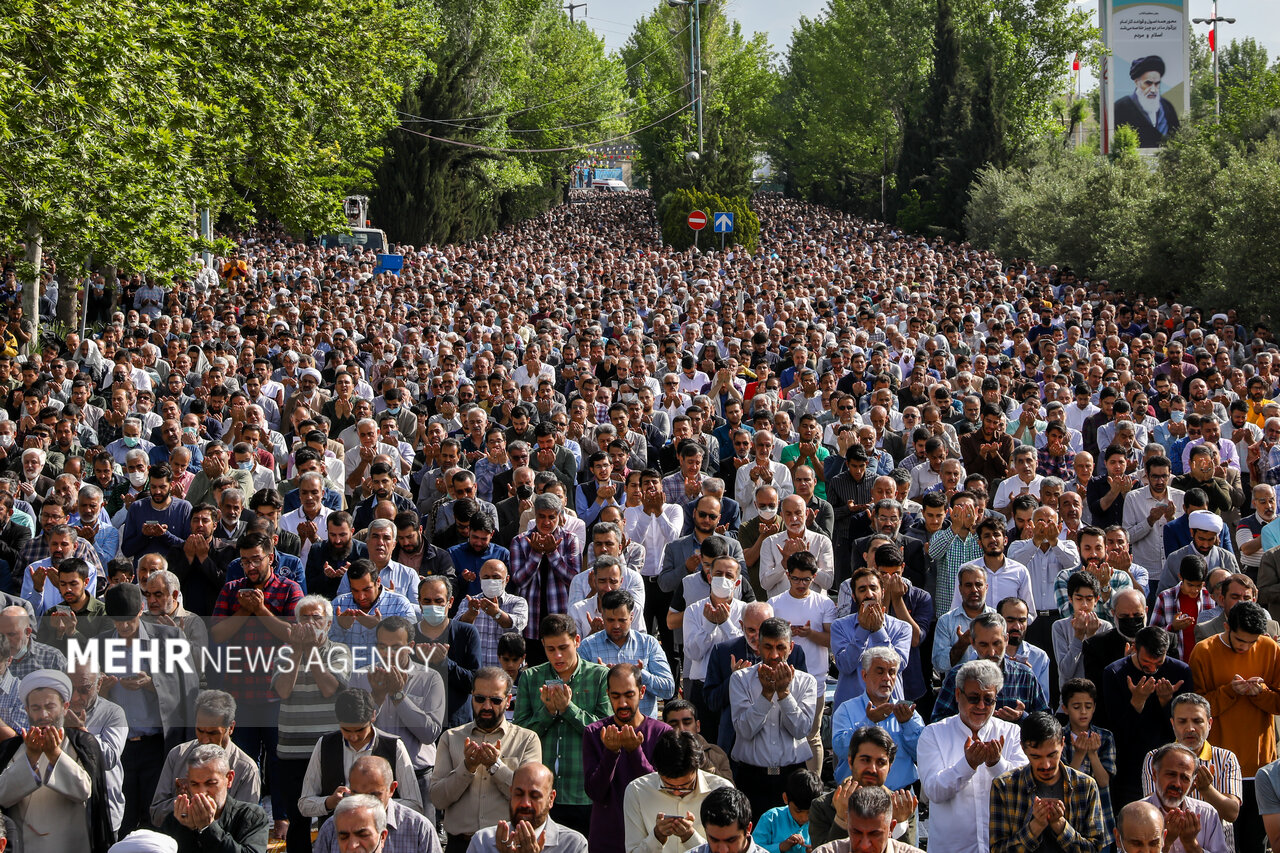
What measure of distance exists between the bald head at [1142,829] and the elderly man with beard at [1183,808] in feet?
1.48

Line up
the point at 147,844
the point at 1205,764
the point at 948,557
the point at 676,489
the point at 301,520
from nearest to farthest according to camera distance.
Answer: the point at 147,844 < the point at 1205,764 < the point at 948,557 < the point at 301,520 < the point at 676,489

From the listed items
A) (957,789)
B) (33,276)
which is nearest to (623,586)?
(957,789)

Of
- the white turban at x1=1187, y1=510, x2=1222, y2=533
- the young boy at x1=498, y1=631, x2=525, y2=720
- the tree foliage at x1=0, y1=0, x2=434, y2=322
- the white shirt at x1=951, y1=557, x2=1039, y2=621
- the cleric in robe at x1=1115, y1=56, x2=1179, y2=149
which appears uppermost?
the cleric in robe at x1=1115, y1=56, x2=1179, y2=149

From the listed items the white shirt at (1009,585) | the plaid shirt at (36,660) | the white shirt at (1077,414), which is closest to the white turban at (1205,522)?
the white shirt at (1009,585)

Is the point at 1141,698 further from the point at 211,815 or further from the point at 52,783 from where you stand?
the point at 52,783

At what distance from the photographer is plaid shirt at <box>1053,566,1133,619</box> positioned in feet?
24.9

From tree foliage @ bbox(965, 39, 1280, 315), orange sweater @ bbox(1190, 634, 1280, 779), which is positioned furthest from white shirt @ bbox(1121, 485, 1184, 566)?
tree foliage @ bbox(965, 39, 1280, 315)

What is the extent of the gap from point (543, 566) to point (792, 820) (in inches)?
118

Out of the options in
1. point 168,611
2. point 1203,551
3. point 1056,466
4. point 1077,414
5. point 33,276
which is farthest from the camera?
point 33,276

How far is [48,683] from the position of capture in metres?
6.04

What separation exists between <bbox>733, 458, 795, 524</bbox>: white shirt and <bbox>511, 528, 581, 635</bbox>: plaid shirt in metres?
2.15

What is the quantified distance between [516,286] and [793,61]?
217 feet

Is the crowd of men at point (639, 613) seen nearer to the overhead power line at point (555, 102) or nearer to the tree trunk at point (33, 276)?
the tree trunk at point (33, 276)

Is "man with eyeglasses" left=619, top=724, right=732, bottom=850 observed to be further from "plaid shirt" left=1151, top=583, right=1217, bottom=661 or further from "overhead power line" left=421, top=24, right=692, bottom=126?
"overhead power line" left=421, top=24, right=692, bottom=126
